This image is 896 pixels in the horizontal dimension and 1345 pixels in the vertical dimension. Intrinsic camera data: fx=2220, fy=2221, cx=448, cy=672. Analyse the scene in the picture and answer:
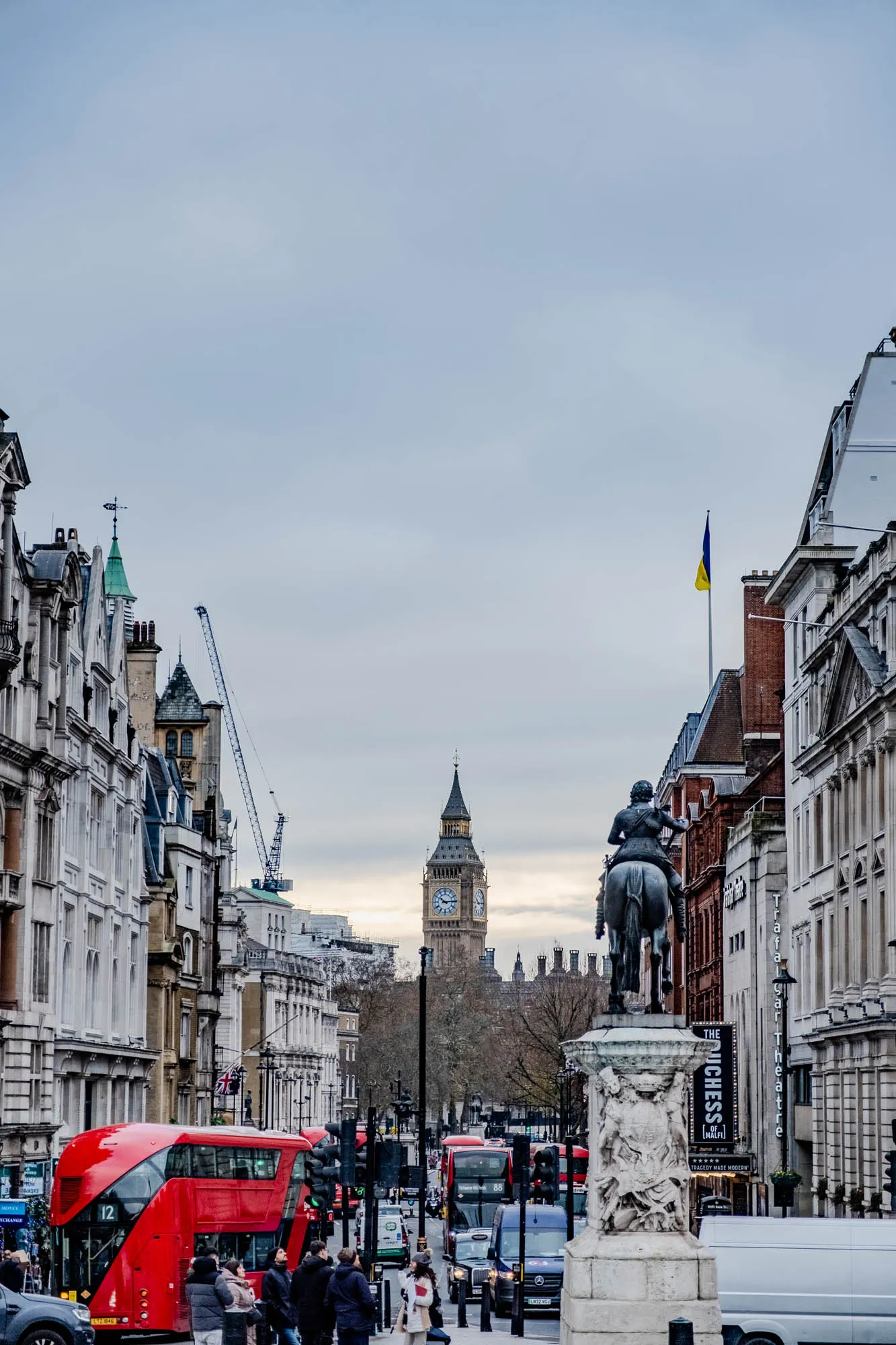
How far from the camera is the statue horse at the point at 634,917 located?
23.7 metres

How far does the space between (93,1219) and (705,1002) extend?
60316mm

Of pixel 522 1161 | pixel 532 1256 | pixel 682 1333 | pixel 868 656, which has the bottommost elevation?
pixel 532 1256

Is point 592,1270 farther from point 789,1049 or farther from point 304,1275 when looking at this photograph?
point 789,1049

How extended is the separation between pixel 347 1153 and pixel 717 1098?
3854cm

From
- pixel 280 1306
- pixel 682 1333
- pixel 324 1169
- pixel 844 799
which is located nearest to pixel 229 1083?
pixel 844 799

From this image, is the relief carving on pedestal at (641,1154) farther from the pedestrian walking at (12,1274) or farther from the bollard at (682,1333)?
the pedestrian walking at (12,1274)

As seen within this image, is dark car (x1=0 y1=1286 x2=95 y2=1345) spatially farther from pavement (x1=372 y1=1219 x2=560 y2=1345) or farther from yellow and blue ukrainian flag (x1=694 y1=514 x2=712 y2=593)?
yellow and blue ukrainian flag (x1=694 y1=514 x2=712 y2=593)

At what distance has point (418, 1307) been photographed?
29.5m

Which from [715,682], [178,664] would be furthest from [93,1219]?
[178,664]

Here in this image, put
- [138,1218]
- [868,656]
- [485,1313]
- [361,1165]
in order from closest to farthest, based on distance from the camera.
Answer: [138,1218] → [485,1313] → [361,1165] → [868,656]

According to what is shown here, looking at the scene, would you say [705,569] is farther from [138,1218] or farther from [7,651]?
[138,1218]

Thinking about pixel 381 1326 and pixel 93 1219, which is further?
pixel 381 1326

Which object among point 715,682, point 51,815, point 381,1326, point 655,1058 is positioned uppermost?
point 715,682

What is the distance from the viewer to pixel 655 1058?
22.8m
